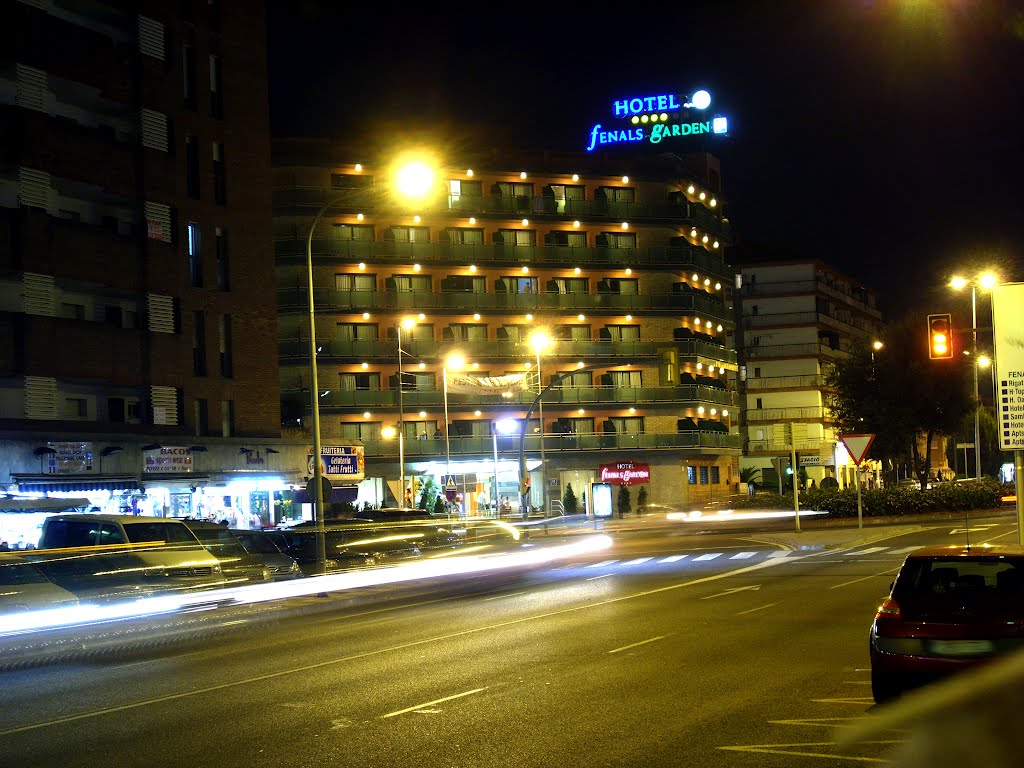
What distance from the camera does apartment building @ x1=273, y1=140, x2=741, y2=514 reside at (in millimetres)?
69250

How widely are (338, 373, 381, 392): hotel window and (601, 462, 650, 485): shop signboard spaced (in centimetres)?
1553

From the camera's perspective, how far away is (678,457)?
7562cm

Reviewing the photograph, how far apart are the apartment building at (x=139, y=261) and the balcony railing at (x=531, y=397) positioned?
18029 mm

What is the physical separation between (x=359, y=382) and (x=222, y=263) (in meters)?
21.8

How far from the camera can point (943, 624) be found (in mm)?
9633

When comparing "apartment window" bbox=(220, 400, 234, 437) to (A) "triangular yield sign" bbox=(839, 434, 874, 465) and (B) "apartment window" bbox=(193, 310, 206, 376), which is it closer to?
(B) "apartment window" bbox=(193, 310, 206, 376)

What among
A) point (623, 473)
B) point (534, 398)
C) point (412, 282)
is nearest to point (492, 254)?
point (412, 282)

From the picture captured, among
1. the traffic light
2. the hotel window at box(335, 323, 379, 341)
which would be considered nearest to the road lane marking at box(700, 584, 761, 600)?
the traffic light

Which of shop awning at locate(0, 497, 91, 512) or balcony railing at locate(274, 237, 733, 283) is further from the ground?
A: balcony railing at locate(274, 237, 733, 283)

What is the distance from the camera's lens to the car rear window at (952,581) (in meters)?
9.88

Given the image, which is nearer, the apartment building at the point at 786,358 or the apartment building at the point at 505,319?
the apartment building at the point at 505,319

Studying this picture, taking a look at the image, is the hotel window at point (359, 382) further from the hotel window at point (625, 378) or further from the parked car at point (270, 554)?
the parked car at point (270, 554)

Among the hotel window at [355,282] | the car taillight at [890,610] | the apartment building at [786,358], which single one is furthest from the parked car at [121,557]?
the apartment building at [786,358]

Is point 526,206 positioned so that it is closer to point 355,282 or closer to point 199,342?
point 355,282
